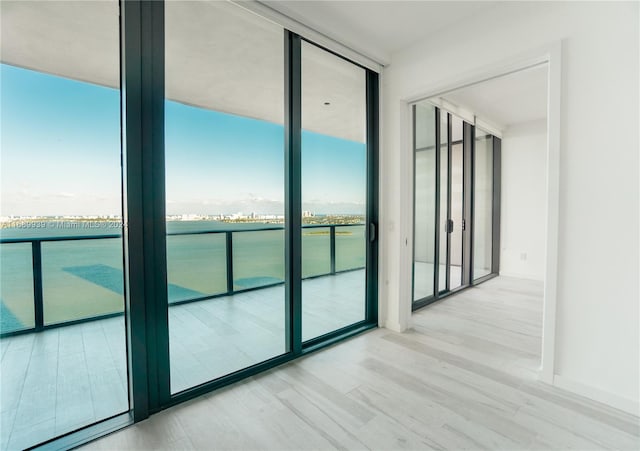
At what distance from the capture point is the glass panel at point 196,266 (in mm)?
2127

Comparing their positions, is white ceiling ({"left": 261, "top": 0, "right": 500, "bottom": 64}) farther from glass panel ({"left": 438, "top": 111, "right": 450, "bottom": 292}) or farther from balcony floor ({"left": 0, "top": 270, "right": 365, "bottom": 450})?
balcony floor ({"left": 0, "top": 270, "right": 365, "bottom": 450})

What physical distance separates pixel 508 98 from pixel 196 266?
15.7 ft

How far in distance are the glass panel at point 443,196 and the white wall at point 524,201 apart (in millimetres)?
2237

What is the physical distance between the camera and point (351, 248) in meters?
3.91

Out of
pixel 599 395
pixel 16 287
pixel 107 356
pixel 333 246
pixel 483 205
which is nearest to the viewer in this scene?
pixel 599 395

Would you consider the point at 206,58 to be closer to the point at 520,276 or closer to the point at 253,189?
the point at 253,189

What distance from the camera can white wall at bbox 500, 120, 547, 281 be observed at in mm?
5320

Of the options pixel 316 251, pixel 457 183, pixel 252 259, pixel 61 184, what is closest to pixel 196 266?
pixel 252 259

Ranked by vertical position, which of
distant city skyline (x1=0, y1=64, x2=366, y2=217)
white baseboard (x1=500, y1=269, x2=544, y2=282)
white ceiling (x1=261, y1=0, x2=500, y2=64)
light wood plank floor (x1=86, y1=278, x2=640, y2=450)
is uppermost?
white ceiling (x1=261, y1=0, x2=500, y2=64)

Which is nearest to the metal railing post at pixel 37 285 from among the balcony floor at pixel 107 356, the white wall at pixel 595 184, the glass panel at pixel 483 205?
the balcony floor at pixel 107 356

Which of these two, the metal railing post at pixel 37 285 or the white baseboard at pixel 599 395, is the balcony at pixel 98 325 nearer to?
the metal railing post at pixel 37 285

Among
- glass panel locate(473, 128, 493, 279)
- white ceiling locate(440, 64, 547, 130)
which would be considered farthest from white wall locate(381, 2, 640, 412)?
glass panel locate(473, 128, 493, 279)

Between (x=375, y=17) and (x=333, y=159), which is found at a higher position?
(x=375, y=17)

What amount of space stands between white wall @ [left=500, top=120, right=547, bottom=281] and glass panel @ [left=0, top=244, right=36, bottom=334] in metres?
6.81
